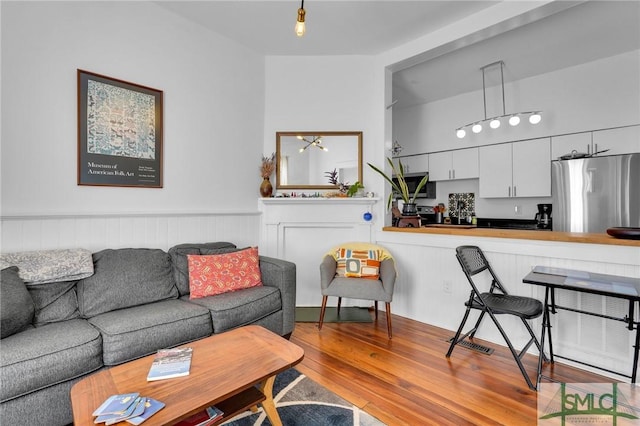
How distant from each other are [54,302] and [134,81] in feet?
5.82

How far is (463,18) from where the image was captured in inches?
111

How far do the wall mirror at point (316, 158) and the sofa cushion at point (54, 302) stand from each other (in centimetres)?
209

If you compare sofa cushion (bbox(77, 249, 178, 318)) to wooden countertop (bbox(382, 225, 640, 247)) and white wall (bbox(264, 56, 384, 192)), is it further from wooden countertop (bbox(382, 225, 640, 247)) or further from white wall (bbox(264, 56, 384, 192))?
wooden countertop (bbox(382, 225, 640, 247))

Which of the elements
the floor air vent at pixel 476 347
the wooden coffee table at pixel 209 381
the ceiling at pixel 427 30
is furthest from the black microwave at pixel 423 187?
the wooden coffee table at pixel 209 381

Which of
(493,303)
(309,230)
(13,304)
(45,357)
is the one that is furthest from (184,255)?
(493,303)

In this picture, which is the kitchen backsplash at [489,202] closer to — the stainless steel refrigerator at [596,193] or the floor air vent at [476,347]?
the stainless steel refrigerator at [596,193]

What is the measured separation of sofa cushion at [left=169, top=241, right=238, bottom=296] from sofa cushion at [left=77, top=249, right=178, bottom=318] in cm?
6

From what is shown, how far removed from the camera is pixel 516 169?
13.4ft

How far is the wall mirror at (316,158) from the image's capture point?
3.53m

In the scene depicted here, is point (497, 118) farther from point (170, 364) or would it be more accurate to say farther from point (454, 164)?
point (170, 364)

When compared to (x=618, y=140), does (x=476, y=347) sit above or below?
below

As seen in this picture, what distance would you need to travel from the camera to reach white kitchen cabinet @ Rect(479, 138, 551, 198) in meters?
3.88

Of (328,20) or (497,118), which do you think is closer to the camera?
(328,20)

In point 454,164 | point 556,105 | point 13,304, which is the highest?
point 556,105
